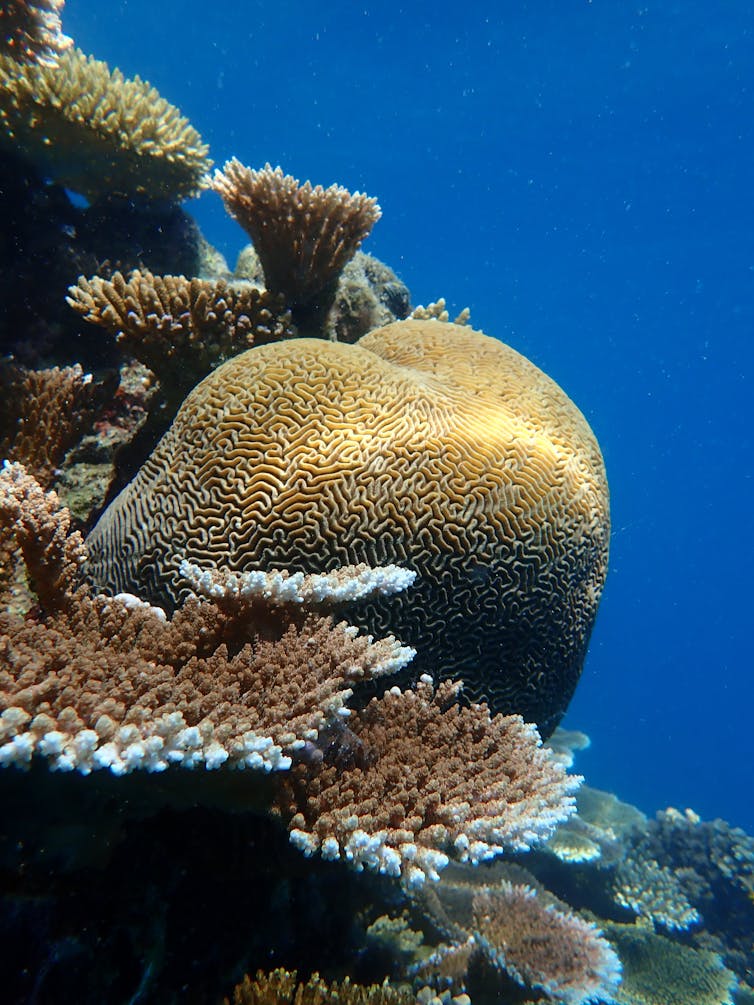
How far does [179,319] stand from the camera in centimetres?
469

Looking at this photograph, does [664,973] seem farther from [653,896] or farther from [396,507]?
[396,507]

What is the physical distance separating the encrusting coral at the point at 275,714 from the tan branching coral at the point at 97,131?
4.97 m

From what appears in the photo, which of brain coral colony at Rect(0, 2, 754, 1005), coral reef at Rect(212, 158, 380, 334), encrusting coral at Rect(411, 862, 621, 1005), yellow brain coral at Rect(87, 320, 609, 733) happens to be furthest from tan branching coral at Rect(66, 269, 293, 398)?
encrusting coral at Rect(411, 862, 621, 1005)

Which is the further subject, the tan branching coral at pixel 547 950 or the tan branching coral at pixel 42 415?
the tan branching coral at pixel 42 415

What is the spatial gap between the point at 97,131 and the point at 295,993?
7.52 m

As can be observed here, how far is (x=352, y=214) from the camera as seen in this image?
16.7 feet

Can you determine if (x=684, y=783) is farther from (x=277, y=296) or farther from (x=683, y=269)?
(x=277, y=296)

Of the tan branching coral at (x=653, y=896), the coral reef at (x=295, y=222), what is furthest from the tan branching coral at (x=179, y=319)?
the tan branching coral at (x=653, y=896)

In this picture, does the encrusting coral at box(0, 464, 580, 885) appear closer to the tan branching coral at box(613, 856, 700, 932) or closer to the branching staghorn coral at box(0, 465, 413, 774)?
the branching staghorn coral at box(0, 465, 413, 774)

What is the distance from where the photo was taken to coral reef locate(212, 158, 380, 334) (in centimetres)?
488

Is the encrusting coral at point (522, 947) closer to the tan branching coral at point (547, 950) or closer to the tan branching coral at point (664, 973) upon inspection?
the tan branching coral at point (547, 950)

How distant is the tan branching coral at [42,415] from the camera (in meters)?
4.29

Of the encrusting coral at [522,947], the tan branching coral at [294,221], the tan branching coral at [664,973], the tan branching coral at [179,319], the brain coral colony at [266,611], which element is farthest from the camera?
the tan branching coral at [664,973]

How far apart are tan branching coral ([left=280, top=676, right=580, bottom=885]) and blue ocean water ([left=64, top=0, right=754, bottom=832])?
91.9 feet
